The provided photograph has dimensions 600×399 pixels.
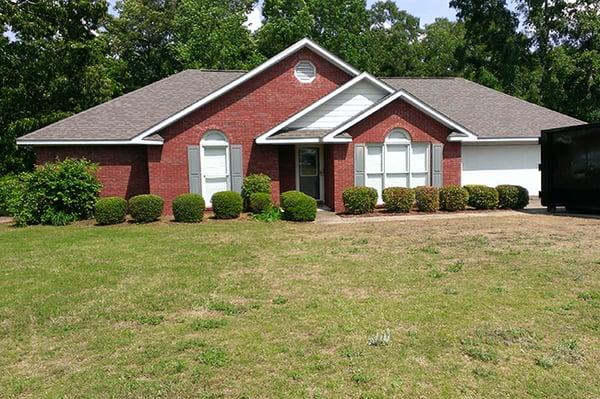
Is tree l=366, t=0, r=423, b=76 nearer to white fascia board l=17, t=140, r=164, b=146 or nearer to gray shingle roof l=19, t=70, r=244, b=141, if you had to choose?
gray shingle roof l=19, t=70, r=244, b=141

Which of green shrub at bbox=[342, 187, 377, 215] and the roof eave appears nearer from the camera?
green shrub at bbox=[342, 187, 377, 215]

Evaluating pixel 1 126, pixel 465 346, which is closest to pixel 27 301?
pixel 465 346

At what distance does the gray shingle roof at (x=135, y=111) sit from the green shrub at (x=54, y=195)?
2029mm

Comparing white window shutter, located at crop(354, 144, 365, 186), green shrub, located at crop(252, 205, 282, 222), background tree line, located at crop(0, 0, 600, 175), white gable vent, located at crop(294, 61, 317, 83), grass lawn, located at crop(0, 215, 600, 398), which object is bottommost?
grass lawn, located at crop(0, 215, 600, 398)

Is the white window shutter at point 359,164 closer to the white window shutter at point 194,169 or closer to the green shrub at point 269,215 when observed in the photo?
the green shrub at point 269,215

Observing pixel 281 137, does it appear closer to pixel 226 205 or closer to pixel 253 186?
pixel 253 186

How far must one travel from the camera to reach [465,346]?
474 cm

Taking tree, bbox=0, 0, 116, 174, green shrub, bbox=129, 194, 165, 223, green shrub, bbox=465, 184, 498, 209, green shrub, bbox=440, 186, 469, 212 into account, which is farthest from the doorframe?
tree, bbox=0, 0, 116, 174

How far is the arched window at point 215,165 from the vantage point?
16.9m

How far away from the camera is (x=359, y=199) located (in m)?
15.0

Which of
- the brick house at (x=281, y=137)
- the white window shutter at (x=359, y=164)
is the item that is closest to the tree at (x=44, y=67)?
the brick house at (x=281, y=137)

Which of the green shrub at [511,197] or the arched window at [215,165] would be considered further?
the arched window at [215,165]

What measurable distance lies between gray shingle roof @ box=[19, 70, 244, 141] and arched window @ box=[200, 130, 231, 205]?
2.14 metres

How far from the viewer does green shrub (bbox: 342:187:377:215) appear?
1505 centimetres
